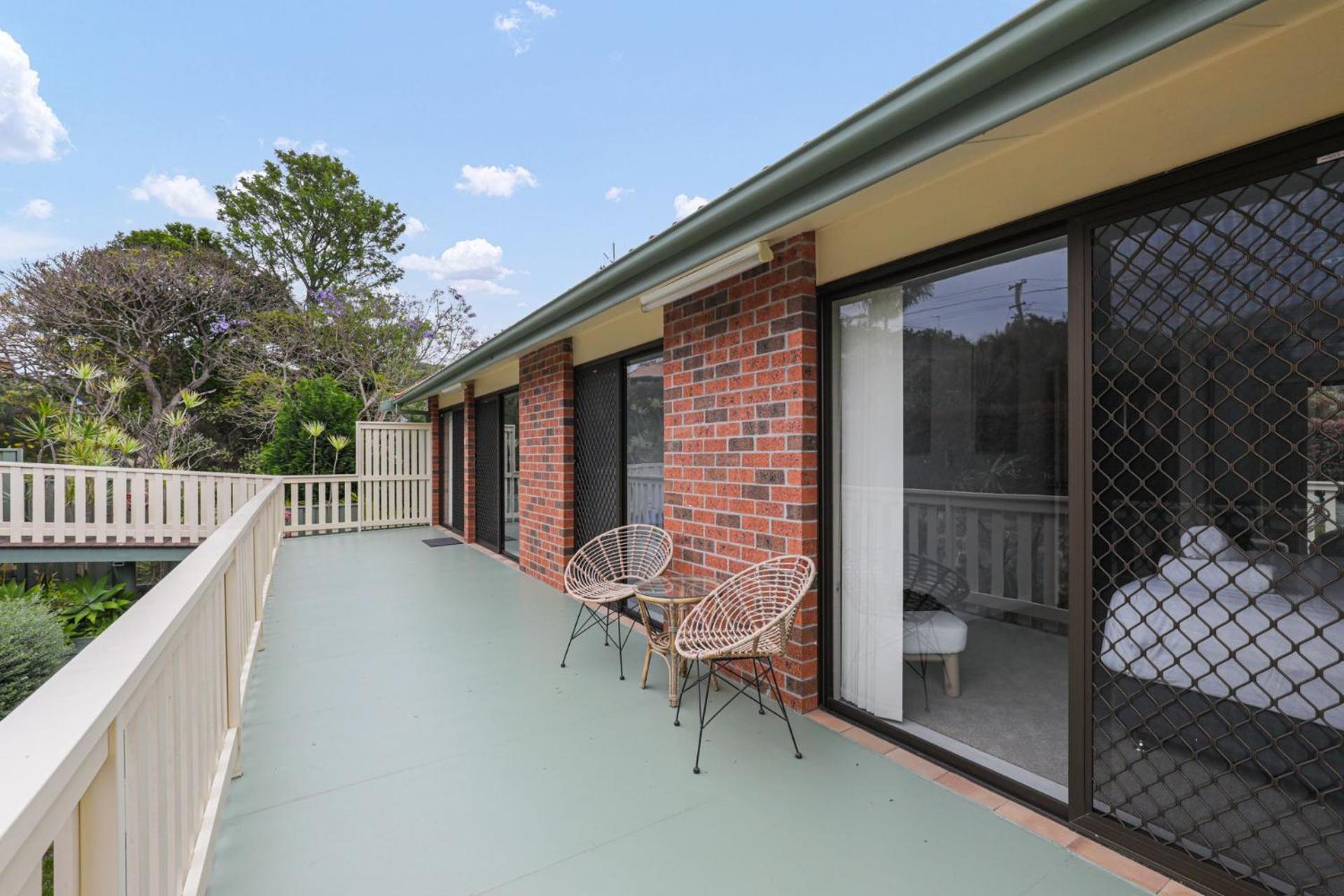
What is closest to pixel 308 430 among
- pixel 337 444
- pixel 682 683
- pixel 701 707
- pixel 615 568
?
pixel 337 444

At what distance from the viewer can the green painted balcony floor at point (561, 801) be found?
1935 mm

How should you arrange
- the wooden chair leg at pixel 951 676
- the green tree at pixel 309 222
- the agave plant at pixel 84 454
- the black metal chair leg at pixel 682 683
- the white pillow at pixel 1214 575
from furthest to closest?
the green tree at pixel 309 222, the agave plant at pixel 84 454, the black metal chair leg at pixel 682 683, the wooden chair leg at pixel 951 676, the white pillow at pixel 1214 575

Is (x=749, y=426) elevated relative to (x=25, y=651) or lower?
elevated

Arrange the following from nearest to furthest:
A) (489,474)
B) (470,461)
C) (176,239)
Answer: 1. (489,474)
2. (470,461)
3. (176,239)

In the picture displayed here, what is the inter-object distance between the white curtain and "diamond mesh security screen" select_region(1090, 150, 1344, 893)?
0.86 metres

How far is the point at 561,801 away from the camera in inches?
92.6

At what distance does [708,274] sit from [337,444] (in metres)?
9.76

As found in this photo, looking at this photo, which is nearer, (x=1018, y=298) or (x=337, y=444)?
(x=1018, y=298)

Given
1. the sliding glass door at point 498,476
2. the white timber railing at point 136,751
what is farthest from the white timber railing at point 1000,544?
the sliding glass door at point 498,476

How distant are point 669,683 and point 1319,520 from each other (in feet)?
8.68

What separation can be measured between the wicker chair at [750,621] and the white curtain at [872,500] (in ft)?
0.91

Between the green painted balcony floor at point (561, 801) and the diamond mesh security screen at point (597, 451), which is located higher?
the diamond mesh security screen at point (597, 451)

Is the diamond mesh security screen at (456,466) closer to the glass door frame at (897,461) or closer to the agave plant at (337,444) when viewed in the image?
the agave plant at (337,444)

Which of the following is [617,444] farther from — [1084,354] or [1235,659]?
[1235,659]
